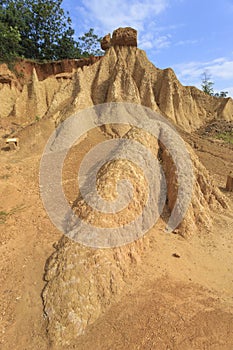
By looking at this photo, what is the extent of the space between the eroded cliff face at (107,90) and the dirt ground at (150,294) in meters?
8.48

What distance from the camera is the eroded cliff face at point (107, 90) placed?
1387 cm

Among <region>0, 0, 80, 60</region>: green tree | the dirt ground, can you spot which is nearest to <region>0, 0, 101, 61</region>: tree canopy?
<region>0, 0, 80, 60</region>: green tree

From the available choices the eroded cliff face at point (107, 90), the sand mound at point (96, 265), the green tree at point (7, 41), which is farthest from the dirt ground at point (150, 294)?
the green tree at point (7, 41)

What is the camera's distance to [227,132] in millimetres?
22484

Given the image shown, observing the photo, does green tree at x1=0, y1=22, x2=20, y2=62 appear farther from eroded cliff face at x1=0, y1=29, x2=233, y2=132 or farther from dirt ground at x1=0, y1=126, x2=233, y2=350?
dirt ground at x1=0, y1=126, x2=233, y2=350

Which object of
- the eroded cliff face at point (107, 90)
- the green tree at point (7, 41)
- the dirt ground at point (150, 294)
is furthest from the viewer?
the green tree at point (7, 41)

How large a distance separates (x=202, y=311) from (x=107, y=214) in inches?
89.4

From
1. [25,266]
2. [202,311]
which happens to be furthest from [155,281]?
[25,266]

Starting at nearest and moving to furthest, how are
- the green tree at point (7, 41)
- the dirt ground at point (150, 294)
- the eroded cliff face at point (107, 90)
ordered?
the dirt ground at point (150, 294) → the eroded cliff face at point (107, 90) → the green tree at point (7, 41)

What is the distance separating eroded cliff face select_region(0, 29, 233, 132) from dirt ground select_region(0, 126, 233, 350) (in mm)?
8478

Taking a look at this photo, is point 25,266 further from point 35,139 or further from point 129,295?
point 35,139

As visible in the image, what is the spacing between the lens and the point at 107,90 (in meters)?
14.8

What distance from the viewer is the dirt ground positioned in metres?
3.13

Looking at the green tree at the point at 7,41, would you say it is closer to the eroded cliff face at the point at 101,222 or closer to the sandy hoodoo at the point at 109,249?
the eroded cliff face at the point at 101,222
